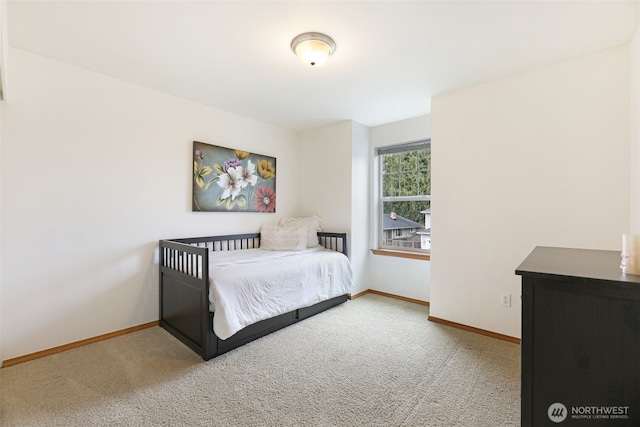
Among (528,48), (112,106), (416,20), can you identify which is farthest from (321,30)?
(112,106)

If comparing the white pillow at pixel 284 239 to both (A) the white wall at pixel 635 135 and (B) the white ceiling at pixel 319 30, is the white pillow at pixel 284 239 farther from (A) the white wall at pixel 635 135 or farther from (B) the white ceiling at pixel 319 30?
(A) the white wall at pixel 635 135

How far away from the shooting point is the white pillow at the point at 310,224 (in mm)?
3787

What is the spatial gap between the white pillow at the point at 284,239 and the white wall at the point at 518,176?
4.99ft

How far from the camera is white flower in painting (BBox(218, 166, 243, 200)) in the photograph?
339cm

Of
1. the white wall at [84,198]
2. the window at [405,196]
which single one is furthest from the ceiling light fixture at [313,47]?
the window at [405,196]

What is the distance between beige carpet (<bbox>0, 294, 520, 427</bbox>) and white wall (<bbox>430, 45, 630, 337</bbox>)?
0.50 meters

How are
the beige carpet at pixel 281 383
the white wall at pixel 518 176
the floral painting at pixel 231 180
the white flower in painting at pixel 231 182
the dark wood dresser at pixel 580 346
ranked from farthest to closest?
1. the white flower in painting at pixel 231 182
2. the floral painting at pixel 231 180
3. the white wall at pixel 518 176
4. the beige carpet at pixel 281 383
5. the dark wood dresser at pixel 580 346

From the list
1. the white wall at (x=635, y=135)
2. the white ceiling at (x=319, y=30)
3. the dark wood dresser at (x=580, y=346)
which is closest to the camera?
the dark wood dresser at (x=580, y=346)

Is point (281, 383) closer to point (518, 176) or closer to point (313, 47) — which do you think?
point (313, 47)

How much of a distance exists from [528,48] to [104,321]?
13.2 feet

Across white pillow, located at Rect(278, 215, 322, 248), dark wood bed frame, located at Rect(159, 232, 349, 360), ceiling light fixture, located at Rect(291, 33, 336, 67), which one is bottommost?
dark wood bed frame, located at Rect(159, 232, 349, 360)

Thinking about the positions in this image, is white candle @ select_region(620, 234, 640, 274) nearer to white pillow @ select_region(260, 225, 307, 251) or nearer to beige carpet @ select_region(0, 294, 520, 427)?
beige carpet @ select_region(0, 294, 520, 427)

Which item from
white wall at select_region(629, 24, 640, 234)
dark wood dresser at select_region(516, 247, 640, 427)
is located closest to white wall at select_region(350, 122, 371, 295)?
white wall at select_region(629, 24, 640, 234)

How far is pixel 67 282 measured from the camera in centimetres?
235
